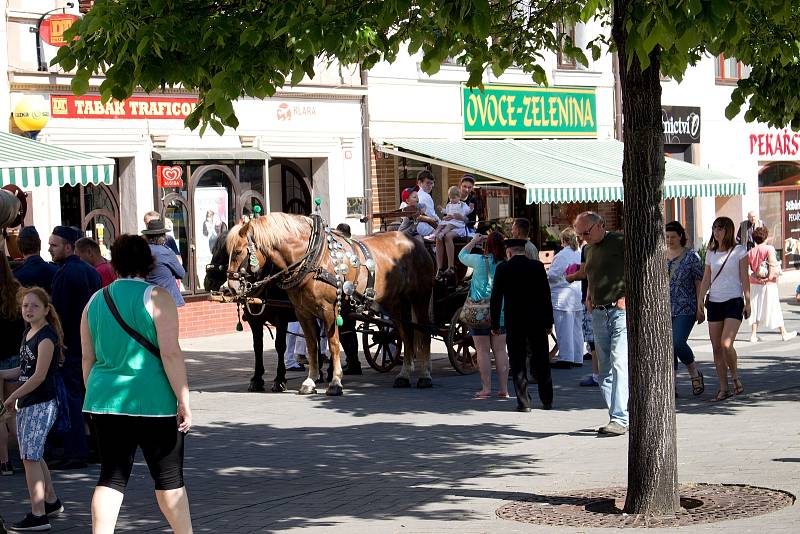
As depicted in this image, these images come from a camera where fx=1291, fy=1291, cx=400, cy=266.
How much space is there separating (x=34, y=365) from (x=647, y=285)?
4.02 metres

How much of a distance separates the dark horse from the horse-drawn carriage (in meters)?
0.01

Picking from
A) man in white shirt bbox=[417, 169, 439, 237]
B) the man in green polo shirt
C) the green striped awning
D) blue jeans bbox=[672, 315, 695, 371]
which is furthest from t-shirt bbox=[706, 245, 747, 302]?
the green striped awning

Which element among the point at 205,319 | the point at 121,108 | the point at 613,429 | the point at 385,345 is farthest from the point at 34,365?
the point at 205,319

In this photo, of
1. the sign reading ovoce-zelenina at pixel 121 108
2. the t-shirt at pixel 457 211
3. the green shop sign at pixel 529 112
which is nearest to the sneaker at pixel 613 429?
the t-shirt at pixel 457 211

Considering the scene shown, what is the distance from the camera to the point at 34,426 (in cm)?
827

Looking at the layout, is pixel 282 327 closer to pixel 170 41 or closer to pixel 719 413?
pixel 719 413

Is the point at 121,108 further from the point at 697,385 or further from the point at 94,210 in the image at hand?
the point at 697,385

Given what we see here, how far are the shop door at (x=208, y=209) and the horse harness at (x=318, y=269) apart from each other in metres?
6.61

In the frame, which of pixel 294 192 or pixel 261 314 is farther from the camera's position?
pixel 294 192

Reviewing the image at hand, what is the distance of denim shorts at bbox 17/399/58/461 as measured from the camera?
26.6ft

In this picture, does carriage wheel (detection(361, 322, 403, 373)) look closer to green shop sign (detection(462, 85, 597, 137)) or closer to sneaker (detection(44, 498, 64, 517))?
sneaker (detection(44, 498, 64, 517))

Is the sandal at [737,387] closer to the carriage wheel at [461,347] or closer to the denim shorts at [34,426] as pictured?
the carriage wheel at [461,347]

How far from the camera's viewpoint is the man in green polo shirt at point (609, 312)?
10.8 m

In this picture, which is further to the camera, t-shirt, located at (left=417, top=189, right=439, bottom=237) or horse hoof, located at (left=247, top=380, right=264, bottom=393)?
t-shirt, located at (left=417, top=189, right=439, bottom=237)
